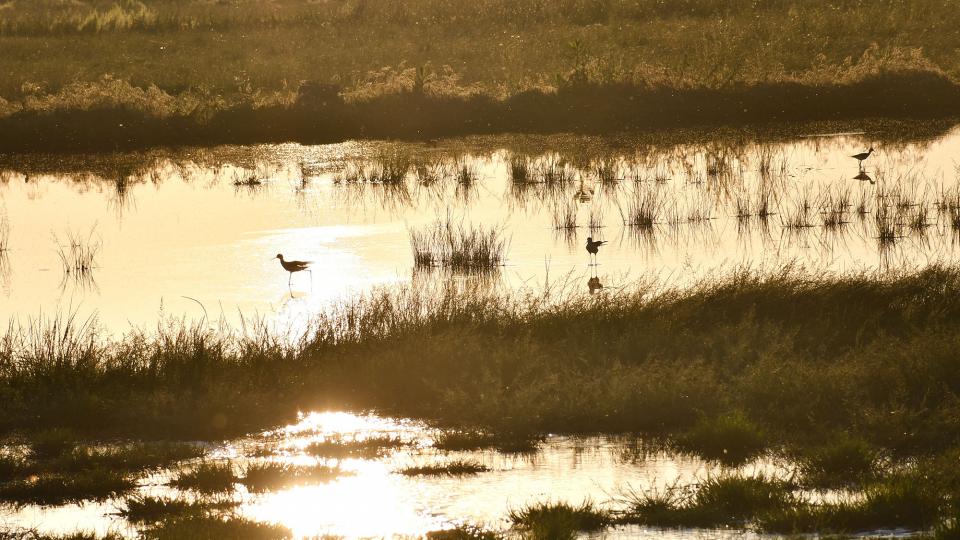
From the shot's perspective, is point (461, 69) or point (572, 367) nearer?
point (572, 367)

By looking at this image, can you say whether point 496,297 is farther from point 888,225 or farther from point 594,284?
point 888,225

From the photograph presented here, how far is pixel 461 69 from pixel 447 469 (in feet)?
101

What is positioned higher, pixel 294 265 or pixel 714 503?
pixel 294 265

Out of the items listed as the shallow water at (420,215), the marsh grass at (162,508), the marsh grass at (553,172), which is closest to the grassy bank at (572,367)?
the shallow water at (420,215)

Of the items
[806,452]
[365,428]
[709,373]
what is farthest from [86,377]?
[806,452]

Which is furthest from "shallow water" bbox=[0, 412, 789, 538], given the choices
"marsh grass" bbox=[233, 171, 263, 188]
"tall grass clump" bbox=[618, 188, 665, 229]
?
"marsh grass" bbox=[233, 171, 263, 188]

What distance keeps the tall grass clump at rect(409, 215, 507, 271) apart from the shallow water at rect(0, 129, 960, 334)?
32 centimetres

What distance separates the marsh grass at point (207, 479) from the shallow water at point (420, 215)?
4817mm

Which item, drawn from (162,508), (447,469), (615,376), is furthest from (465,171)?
(162,508)

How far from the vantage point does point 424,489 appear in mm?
9391

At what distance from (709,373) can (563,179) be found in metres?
14.1

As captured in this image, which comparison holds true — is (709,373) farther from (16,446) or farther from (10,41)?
(10,41)

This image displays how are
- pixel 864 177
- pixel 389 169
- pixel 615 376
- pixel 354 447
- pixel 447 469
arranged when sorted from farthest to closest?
pixel 389 169 → pixel 864 177 → pixel 615 376 → pixel 354 447 → pixel 447 469

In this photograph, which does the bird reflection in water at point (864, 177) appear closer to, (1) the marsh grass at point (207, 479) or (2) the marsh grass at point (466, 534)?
(1) the marsh grass at point (207, 479)
